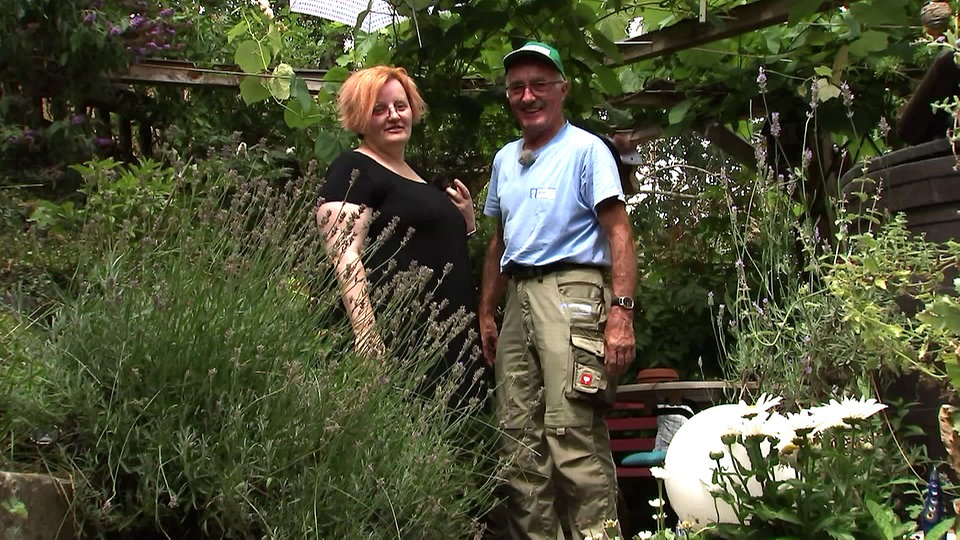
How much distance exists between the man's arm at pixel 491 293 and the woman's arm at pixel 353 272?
0.66 meters

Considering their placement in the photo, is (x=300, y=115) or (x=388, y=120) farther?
(x=300, y=115)

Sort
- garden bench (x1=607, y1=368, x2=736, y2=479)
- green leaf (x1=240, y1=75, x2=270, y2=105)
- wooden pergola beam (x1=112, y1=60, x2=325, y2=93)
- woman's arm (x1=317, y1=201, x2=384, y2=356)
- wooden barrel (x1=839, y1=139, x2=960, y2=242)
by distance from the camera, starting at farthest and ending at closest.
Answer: wooden pergola beam (x1=112, y1=60, x2=325, y2=93) → garden bench (x1=607, y1=368, x2=736, y2=479) → green leaf (x1=240, y1=75, x2=270, y2=105) → woman's arm (x1=317, y1=201, x2=384, y2=356) → wooden barrel (x1=839, y1=139, x2=960, y2=242)

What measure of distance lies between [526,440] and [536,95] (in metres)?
1.05

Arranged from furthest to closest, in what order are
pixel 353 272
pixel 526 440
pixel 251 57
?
1. pixel 251 57
2. pixel 526 440
3. pixel 353 272

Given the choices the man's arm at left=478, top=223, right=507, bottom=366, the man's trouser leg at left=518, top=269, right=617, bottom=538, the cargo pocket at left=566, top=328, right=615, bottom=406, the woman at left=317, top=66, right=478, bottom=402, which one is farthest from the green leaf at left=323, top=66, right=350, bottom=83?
the cargo pocket at left=566, top=328, right=615, bottom=406

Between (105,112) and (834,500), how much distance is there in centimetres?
432

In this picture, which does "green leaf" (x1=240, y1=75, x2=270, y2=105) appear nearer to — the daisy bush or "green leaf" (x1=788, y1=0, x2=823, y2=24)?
"green leaf" (x1=788, y1=0, x2=823, y2=24)

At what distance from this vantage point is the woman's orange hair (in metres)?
3.14

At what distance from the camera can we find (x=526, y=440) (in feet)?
9.72

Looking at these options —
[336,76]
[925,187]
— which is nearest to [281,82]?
[336,76]

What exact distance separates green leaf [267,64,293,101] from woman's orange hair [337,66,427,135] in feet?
2.82

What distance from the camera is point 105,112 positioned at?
521 cm

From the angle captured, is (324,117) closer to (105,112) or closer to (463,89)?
(463,89)

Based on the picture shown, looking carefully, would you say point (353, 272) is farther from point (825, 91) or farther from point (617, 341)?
point (825, 91)
